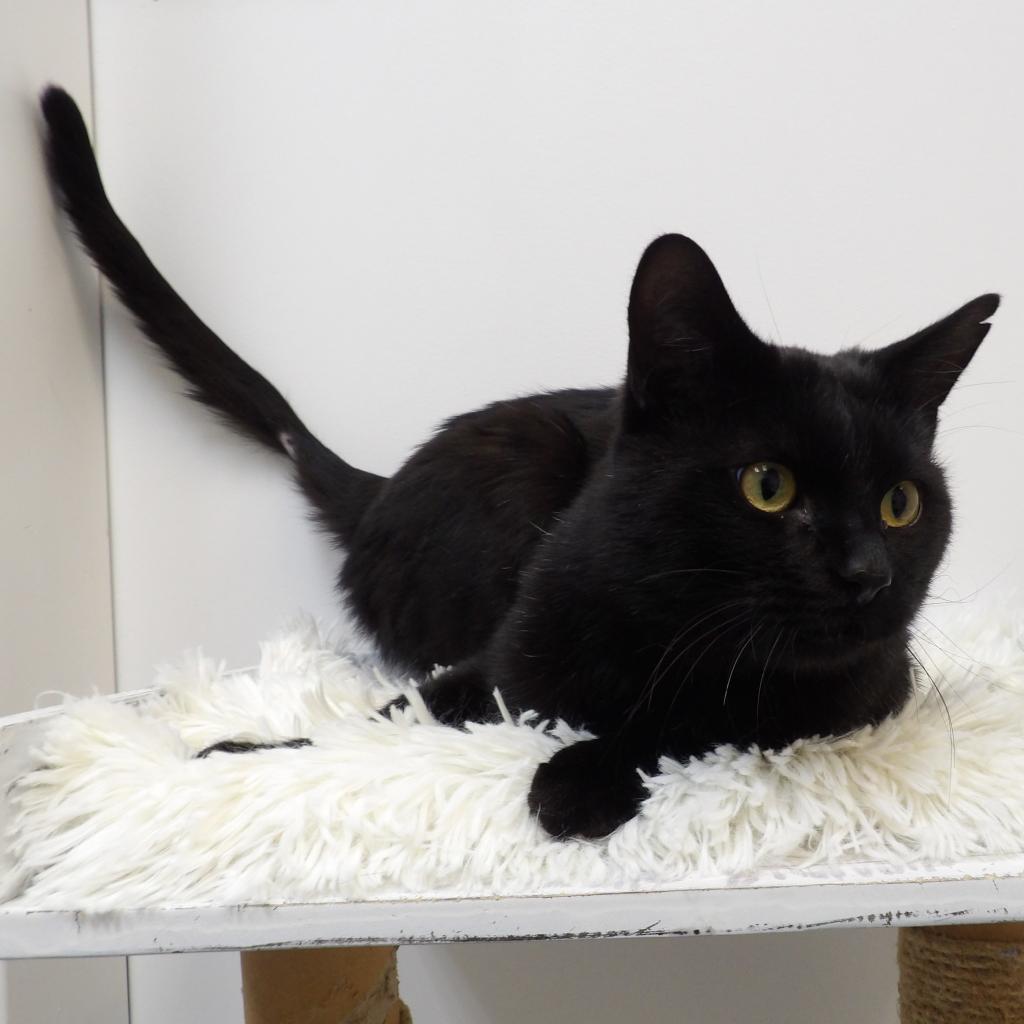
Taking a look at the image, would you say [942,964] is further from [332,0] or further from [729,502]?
[332,0]

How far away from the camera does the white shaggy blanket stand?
2.03ft

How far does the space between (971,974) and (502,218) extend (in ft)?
3.45

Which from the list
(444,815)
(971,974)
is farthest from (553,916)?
(971,974)

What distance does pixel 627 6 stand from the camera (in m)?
1.32

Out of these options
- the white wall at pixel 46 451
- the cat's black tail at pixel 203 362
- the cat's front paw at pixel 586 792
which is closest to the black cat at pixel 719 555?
the cat's front paw at pixel 586 792

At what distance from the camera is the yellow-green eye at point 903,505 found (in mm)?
709

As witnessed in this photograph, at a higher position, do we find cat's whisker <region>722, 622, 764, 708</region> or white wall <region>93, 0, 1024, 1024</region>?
white wall <region>93, 0, 1024, 1024</region>

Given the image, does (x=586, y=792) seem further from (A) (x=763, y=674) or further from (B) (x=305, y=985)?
(B) (x=305, y=985)

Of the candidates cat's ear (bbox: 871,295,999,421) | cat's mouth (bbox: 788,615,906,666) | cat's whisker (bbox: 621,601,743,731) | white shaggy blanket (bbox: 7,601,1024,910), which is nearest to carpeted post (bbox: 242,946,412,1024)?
white shaggy blanket (bbox: 7,601,1024,910)

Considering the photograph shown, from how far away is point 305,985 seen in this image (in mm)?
889

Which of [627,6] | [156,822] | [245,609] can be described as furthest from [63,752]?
[627,6]

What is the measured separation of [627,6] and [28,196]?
83cm

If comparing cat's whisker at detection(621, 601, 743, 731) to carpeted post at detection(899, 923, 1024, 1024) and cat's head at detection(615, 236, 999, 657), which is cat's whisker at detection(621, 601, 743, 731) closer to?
cat's head at detection(615, 236, 999, 657)

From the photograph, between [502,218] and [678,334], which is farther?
[502,218]
